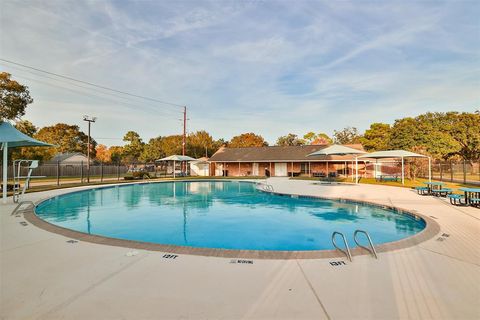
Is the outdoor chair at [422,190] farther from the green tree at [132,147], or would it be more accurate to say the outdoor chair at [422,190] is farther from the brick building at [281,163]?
the green tree at [132,147]

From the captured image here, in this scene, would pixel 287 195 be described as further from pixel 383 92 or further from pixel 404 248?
pixel 383 92

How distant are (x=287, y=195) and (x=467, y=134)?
3827 cm

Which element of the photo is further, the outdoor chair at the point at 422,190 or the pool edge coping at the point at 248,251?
the outdoor chair at the point at 422,190

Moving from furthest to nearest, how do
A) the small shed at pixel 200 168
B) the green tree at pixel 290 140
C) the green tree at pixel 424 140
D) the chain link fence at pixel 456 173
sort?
the green tree at pixel 290 140
the small shed at pixel 200 168
the green tree at pixel 424 140
the chain link fence at pixel 456 173

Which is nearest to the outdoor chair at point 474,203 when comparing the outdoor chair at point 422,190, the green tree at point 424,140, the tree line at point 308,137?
the outdoor chair at point 422,190

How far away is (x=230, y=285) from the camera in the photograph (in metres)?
3.34

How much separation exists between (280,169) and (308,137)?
3301 centimetres

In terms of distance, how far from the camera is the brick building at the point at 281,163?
29.8 metres

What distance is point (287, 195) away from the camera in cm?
1422

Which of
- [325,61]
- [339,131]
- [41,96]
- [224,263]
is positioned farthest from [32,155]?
[339,131]

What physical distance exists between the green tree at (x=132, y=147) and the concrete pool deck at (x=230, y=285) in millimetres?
48967

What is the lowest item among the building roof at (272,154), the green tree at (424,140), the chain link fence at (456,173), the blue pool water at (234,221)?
the blue pool water at (234,221)

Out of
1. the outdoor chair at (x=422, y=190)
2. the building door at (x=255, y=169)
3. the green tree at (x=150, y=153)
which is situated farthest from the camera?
the green tree at (x=150, y=153)

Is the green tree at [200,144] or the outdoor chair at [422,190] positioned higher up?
the green tree at [200,144]
